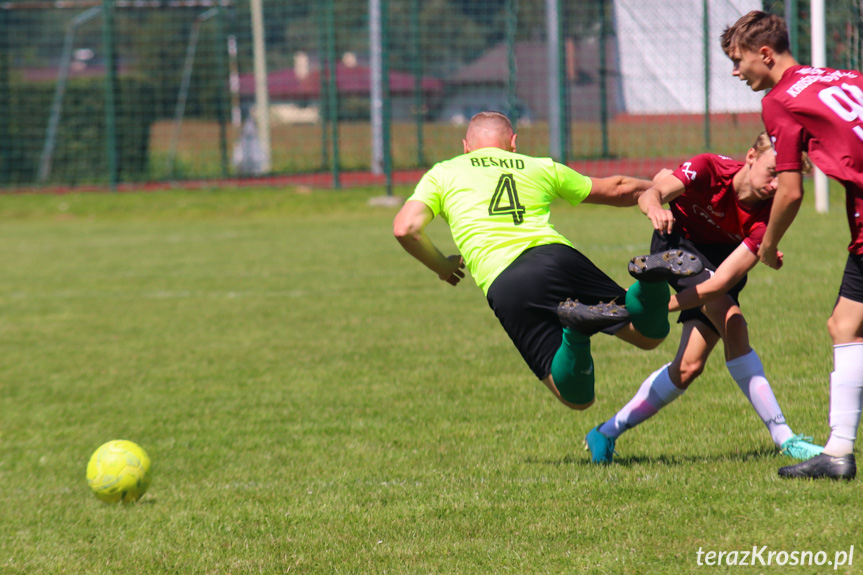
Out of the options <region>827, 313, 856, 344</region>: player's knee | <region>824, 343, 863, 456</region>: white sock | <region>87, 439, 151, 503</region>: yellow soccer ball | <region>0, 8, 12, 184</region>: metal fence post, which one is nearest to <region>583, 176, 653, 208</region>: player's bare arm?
<region>827, 313, 856, 344</region>: player's knee

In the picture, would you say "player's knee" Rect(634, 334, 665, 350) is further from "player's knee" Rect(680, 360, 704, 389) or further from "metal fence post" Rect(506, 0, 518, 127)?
"metal fence post" Rect(506, 0, 518, 127)

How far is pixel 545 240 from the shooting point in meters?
4.60

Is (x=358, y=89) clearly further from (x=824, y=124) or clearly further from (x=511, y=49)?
(x=824, y=124)

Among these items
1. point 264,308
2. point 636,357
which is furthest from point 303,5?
point 636,357

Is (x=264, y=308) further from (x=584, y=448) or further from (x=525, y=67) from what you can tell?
(x=525, y=67)

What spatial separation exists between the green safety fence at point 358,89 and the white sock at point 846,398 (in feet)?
45.6

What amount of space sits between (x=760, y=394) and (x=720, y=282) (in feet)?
2.54

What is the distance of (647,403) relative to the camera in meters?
5.09

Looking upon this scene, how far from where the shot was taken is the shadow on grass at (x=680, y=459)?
480 cm

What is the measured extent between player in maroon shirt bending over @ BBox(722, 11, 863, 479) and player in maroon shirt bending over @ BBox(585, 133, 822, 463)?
1.17 feet

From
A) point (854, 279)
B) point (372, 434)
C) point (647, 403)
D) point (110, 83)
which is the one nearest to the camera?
point (854, 279)

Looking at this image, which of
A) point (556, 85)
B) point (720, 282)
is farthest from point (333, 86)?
Answer: point (720, 282)

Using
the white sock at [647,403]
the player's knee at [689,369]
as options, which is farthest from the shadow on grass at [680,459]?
the player's knee at [689,369]

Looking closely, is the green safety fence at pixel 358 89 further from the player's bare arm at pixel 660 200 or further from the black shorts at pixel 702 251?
the player's bare arm at pixel 660 200
